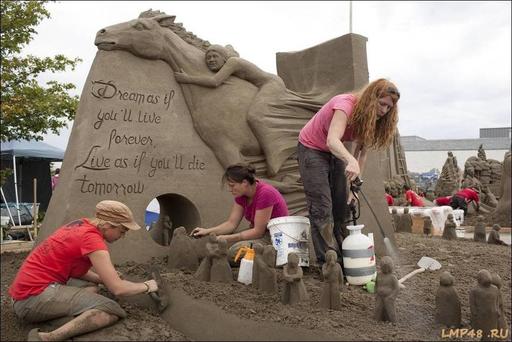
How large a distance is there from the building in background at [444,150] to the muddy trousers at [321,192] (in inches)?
1371

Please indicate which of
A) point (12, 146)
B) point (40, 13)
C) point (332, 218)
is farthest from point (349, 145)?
point (12, 146)

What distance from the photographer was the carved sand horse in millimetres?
4355

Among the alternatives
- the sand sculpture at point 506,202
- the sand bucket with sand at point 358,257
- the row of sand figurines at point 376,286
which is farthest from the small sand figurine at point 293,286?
the sand sculpture at point 506,202

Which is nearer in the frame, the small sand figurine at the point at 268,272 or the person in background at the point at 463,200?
the small sand figurine at the point at 268,272

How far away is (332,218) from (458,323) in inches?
50.1

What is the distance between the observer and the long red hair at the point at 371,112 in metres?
3.18

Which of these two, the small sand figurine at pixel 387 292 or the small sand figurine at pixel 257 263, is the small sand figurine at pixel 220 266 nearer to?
the small sand figurine at pixel 257 263

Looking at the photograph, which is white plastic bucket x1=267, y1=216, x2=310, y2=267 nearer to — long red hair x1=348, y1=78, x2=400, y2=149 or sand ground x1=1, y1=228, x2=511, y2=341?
sand ground x1=1, y1=228, x2=511, y2=341

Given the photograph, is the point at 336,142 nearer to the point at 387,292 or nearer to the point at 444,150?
the point at 387,292

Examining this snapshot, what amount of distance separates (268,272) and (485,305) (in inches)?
Answer: 48.5

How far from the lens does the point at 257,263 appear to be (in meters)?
3.08

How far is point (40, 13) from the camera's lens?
23.0ft

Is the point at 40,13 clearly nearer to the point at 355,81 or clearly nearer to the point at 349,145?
the point at 355,81

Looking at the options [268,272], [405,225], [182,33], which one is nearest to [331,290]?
[268,272]
